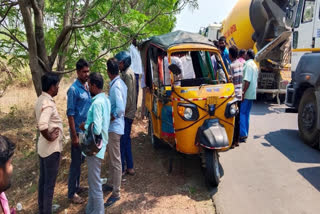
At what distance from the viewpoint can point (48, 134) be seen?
3.15 m

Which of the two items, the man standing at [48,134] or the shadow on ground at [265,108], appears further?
the shadow on ground at [265,108]

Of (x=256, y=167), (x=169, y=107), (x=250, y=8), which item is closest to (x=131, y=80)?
(x=169, y=107)

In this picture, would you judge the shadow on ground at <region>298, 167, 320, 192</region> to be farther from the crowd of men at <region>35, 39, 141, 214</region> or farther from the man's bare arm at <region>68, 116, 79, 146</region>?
the man's bare arm at <region>68, 116, 79, 146</region>

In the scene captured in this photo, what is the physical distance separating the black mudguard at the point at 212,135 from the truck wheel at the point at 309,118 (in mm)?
2527

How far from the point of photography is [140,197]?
157 inches

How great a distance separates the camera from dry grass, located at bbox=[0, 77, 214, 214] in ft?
12.4

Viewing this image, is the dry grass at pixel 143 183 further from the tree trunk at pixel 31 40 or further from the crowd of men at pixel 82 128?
the tree trunk at pixel 31 40

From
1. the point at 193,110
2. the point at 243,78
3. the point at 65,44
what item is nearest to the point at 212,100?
the point at 193,110

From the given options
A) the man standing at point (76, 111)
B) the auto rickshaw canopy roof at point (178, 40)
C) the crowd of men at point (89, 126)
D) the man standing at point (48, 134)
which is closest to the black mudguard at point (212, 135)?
the crowd of men at point (89, 126)

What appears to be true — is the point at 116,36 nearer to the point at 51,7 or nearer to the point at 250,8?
the point at 51,7

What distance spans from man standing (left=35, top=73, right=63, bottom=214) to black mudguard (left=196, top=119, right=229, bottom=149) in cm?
188

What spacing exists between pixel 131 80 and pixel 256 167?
8.28 ft

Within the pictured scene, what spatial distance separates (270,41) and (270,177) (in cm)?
622

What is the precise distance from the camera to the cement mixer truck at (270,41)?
902 centimetres
